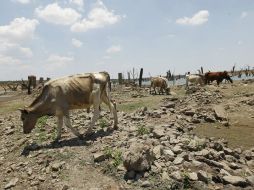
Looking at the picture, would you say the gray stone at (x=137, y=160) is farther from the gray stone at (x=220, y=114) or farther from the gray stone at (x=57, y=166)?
the gray stone at (x=220, y=114)

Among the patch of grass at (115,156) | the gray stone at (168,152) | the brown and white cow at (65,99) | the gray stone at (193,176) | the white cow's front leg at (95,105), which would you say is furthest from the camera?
the white cow's front leg at (95,105)

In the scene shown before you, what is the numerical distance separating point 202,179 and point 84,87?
17.6ft

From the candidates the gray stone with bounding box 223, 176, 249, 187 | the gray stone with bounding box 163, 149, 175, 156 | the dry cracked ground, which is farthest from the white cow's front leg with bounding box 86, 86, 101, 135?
the gray stone with bounding box 223, 176, 249, 187

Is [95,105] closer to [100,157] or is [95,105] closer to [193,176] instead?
[100,157]

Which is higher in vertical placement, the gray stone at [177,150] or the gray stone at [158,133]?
the gray stone at [158,133]

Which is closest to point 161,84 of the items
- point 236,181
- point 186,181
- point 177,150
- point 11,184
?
point 177,150

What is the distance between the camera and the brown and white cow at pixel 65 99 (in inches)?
488

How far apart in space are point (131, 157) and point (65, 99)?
412 centimetres

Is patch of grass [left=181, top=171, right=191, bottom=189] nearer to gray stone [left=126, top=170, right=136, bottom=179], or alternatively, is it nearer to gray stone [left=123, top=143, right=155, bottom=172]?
gray stone [left=123, top=143, right=155, bottom=172]

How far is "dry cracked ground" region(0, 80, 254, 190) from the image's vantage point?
29.6 ft

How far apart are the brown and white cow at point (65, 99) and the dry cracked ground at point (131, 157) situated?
71cm

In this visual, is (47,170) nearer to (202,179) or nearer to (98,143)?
(98,143)

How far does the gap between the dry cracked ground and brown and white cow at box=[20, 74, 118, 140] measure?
71 centimetres

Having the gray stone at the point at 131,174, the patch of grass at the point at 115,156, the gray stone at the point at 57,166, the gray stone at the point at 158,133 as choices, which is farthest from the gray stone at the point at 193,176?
the gray stone at the point at 57,166
